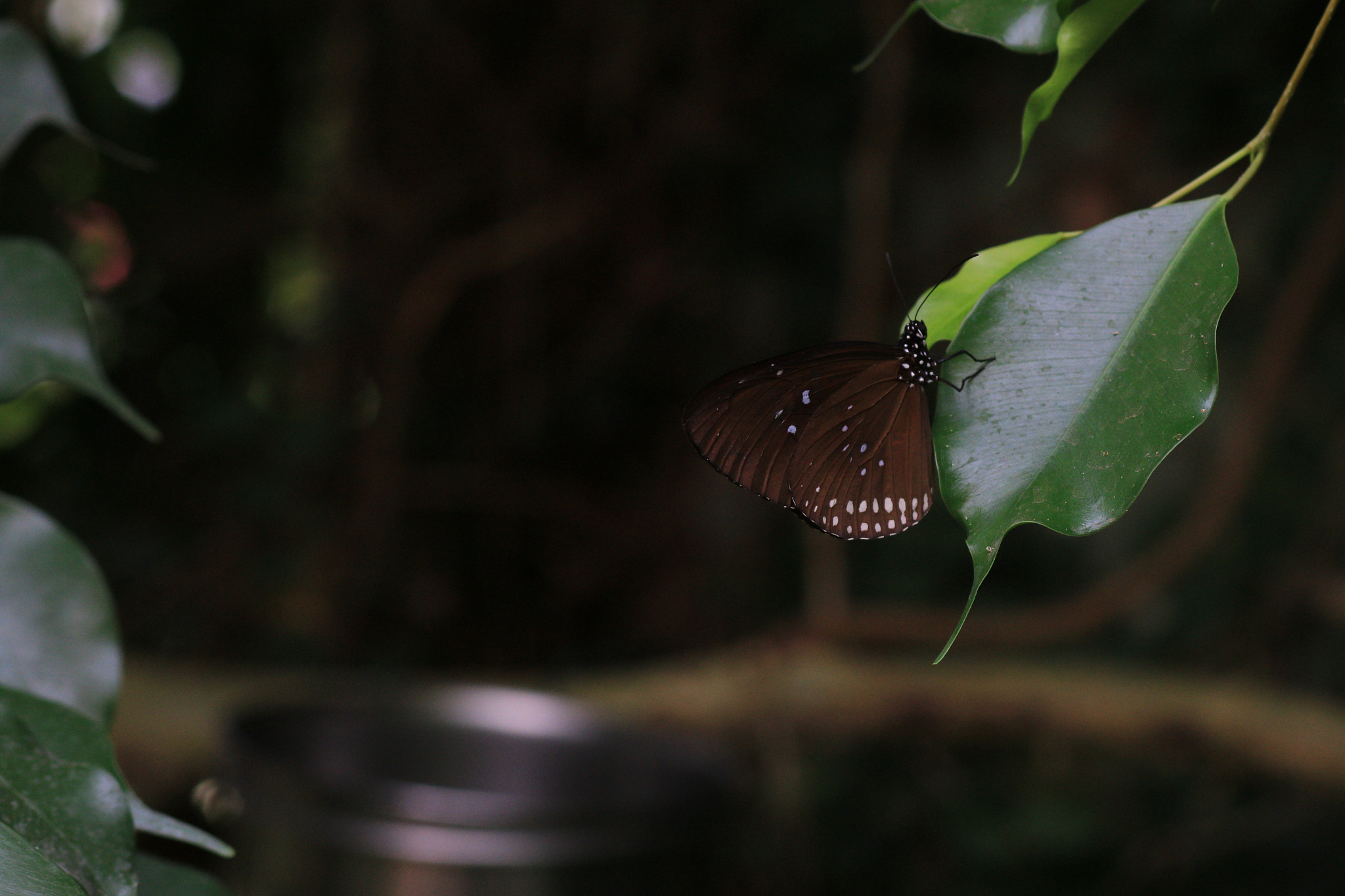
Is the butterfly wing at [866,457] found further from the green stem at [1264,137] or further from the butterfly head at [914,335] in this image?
the green stem at [1264,137]

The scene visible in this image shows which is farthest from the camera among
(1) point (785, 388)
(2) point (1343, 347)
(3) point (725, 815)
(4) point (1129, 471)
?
(2) point (1343, 347)

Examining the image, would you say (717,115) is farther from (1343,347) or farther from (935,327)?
(935,327)

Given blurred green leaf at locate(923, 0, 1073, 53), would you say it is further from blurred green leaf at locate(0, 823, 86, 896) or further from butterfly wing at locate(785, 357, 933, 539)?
blurred green leaf at locate(0, 823, 86, 896)

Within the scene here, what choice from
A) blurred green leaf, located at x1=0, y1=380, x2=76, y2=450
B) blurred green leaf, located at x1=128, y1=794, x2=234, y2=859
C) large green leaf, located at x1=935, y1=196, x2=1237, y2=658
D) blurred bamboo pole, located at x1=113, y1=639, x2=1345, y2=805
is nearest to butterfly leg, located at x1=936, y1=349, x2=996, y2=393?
large green leaf, located at x1=935, y1=196, x2=1237, y2=658

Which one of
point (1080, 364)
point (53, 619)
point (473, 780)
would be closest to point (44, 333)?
point (53, 619)

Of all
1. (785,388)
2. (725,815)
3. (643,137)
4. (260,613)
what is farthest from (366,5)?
(785,388)

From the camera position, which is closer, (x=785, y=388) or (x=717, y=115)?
(x=785, y=388)

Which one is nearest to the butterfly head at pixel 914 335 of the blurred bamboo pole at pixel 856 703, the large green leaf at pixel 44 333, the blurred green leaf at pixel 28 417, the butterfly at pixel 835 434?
the butterfly at pixel 835 434
